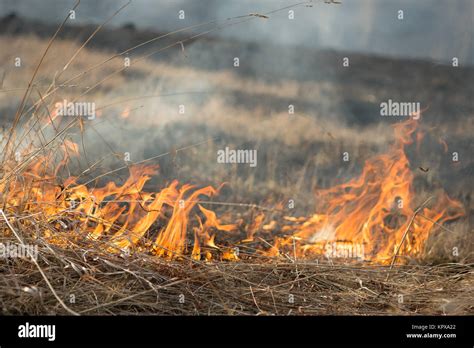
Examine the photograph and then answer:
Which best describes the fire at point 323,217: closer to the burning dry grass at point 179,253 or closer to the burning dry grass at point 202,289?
the burning dry grass at point 179,253

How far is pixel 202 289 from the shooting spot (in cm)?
252

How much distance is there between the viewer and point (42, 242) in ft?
7.82

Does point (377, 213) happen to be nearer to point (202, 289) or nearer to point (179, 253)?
point (179, 253)

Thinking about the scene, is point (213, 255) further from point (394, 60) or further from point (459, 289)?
point (394, 60)

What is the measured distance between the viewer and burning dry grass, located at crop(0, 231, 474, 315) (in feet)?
7.51

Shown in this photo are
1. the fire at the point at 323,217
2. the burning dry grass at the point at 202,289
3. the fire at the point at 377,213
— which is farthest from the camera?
the fire at the point at 377,213

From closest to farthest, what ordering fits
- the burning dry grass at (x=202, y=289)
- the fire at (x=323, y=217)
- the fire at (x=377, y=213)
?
the burning dry grass at (x=202, y=289), the fire at (x=323, y=217), the fire at (x=377, y=213)

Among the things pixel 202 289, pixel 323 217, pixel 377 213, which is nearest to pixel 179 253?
pixel 202 289

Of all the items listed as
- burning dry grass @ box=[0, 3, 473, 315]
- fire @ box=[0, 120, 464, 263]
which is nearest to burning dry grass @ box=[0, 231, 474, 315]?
burning dry grass @ box=[0, 3, 473, 315]

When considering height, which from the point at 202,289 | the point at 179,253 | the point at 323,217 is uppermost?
the point at 323,217

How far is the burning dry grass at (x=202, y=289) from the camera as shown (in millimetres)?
2289

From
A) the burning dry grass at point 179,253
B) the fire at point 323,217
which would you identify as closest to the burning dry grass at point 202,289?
the burning dry grass at point 179,253

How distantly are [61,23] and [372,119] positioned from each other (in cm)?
185
